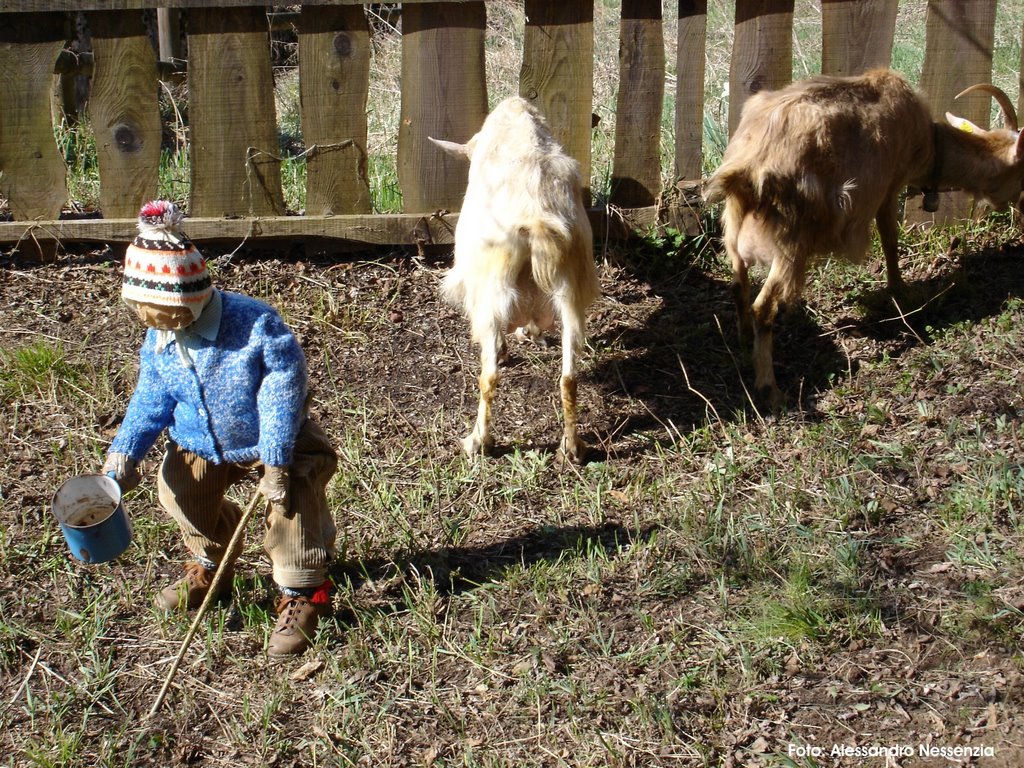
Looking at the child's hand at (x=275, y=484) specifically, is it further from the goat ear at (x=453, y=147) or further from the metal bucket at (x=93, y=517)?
the goat ear at (x=453, y=147)

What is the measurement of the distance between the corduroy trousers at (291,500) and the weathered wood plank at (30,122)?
8.71 feet

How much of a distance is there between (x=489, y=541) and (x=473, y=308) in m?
1.07

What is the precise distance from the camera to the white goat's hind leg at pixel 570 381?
4.39 m

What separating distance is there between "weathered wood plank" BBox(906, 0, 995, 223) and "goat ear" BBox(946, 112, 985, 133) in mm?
164

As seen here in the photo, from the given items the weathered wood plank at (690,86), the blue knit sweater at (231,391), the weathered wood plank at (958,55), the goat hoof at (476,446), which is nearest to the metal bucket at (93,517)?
the blue knit sweater at (231,391)

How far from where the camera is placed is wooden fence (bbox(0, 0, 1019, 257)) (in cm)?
528

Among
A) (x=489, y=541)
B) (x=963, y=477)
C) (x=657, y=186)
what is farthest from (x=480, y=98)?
(x=963, y=477)

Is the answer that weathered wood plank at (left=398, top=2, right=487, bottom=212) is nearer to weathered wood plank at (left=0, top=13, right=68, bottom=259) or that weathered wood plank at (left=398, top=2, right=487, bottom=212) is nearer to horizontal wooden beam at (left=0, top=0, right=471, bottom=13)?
horizontal wooden beam at (left=0, top=0, right=471, bottom=13)

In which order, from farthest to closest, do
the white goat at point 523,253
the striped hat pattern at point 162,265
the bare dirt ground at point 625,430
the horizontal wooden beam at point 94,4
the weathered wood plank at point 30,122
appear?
the weathered wood plank at point 30,122, the horizontal wooden beam at point 94,4, the white goat at point 523,253, the bare dirt ground at point 625,430, the striped hat pattern at point 162,265

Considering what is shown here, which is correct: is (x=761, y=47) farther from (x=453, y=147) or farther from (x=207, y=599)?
(x=207, y=599)

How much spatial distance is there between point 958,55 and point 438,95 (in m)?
2.92

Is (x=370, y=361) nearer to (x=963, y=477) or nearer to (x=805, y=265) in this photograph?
(x=805, y=265)

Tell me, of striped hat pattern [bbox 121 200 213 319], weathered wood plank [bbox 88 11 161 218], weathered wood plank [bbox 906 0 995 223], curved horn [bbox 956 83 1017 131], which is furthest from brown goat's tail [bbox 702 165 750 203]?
weathered wood plank [bbox 88 11 161 218]

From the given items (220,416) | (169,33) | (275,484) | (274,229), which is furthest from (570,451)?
(169,33)
